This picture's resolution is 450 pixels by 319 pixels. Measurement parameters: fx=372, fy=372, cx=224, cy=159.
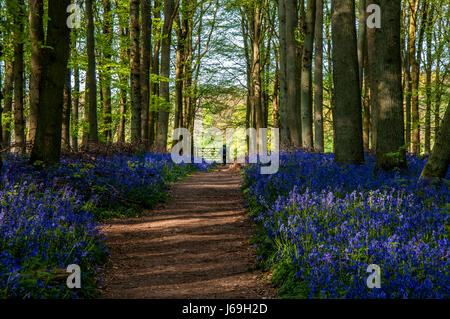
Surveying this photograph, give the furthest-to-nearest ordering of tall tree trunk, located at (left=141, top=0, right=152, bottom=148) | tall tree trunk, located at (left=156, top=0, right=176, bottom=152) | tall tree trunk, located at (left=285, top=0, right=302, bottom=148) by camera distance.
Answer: tall tree trunk, located at (left=156, top=0, right=176, bottom=152) → tall tree trunk, located at (left=141, top=0, right=152, bottom=148) → tall tree trunk, located at (left=285, top=0, right=302, bottom=148)

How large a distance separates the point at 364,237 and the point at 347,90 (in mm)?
5605

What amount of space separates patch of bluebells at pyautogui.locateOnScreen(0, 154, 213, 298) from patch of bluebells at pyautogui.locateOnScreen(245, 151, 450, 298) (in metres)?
2.46

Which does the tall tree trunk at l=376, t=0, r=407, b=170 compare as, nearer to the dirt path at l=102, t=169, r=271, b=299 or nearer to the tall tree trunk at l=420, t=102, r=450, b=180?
the tall tree trunk at l=420, t=102, r=450, b=180

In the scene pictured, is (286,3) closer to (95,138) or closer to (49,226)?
(95,138)

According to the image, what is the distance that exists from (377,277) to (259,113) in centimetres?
1786

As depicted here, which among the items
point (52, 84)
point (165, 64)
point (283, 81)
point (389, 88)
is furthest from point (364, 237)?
point (165, 64)

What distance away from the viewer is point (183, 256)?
18.9 feet

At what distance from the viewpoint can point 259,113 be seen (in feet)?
68.5

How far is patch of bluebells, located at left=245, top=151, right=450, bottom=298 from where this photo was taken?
11.2 ft

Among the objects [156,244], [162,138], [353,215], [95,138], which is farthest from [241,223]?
[162,138]

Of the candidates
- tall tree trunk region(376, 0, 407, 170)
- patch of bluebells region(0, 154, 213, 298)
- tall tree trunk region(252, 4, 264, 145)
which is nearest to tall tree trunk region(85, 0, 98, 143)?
patch of bluebells region(0, 154, 213, 298)

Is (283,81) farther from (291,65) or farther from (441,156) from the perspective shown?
(441,156)

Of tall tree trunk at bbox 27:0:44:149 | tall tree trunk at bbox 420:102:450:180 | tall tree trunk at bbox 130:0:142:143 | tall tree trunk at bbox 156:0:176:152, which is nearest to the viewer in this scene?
tall tree trunk at bbox 420:102:450:180

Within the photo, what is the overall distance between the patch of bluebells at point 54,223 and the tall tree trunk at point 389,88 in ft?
18.2
